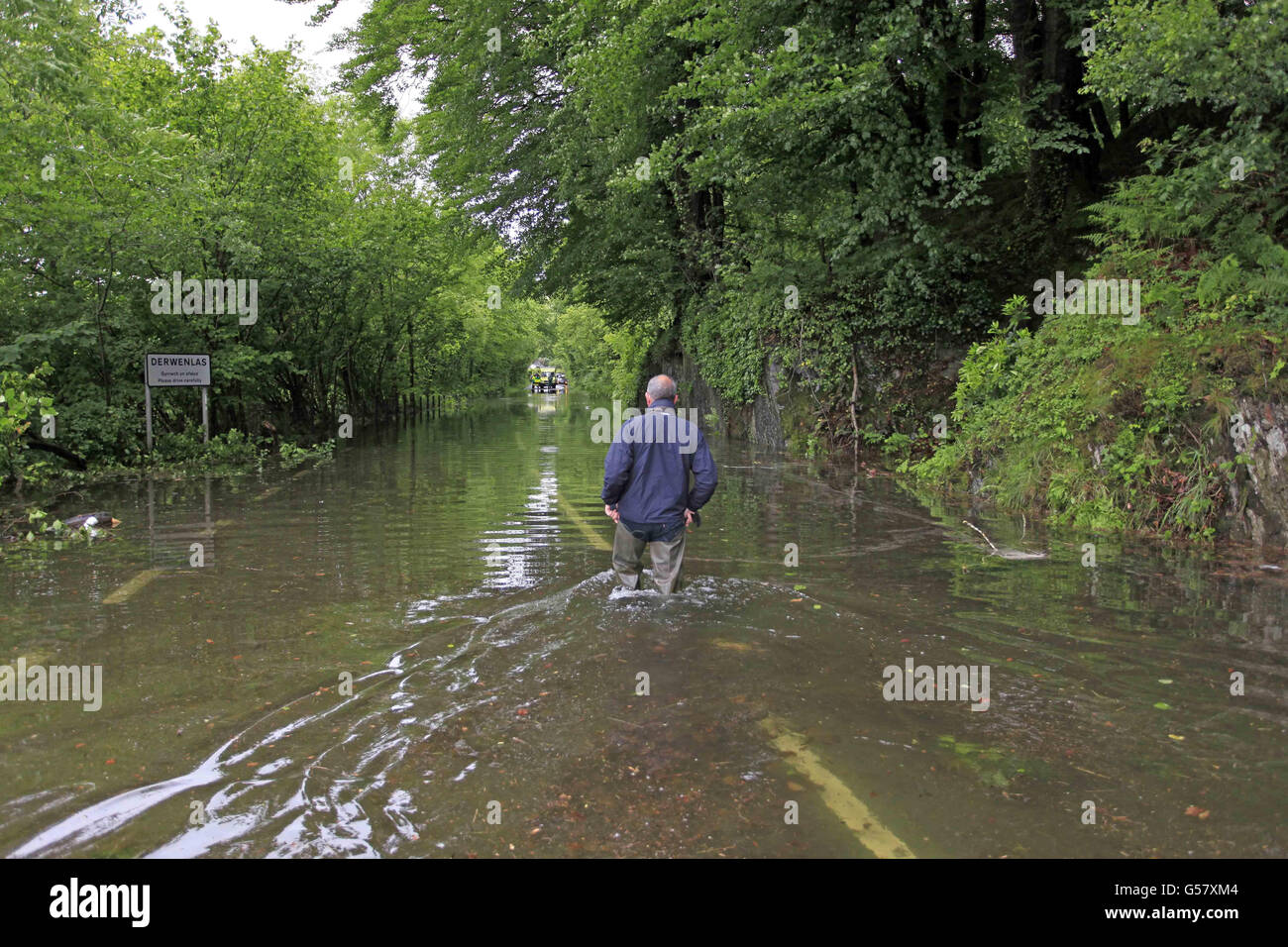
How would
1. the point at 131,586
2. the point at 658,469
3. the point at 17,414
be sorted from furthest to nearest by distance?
the point at 17,414, the point at 131,586, the point at 658,469

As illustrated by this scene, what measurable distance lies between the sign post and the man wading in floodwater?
1302 centimetres

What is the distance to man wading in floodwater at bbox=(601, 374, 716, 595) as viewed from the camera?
23.6ft

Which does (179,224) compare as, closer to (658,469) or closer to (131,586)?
(131,586)

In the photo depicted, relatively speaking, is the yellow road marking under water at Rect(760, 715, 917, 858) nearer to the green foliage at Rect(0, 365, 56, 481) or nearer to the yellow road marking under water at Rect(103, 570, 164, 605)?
the yellow road marking under water at Rect(103, 570, 164, 605)

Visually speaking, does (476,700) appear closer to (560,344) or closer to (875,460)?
(875,460)

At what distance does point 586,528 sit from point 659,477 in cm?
421

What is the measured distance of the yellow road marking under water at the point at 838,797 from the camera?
3.66 meters

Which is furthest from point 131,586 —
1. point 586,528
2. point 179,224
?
point 179,224

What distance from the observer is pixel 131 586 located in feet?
26.8

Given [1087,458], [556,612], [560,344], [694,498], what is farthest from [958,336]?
[560,344]

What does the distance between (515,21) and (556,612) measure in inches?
846

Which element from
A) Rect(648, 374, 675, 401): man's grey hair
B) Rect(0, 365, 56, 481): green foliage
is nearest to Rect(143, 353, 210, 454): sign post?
Rect(0, 365, 56, 481): green foliage

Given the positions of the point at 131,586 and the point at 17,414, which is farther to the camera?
the point at 17,414

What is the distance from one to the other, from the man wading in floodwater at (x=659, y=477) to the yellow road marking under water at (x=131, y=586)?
4251mm
